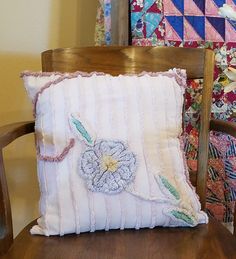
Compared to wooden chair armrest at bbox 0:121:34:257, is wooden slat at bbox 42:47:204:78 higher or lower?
higher

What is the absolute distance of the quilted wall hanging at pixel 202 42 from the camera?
115cm

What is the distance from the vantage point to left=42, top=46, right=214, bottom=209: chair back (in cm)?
106

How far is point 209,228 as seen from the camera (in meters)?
0.90

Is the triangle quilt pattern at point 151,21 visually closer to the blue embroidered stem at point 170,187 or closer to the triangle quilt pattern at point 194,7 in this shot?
the triangle quilt pattern at point 194,7

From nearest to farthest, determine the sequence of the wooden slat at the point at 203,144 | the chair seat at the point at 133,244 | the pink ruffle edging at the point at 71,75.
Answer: the chair seat at the point at 133,244 → the pink ruffle edging at the point at 71,75 → the wooden slat at the point at 203,144

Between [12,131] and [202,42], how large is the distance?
0.62m

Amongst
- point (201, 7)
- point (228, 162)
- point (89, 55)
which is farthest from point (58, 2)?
point (228, 162)

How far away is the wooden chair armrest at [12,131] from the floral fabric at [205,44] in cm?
41

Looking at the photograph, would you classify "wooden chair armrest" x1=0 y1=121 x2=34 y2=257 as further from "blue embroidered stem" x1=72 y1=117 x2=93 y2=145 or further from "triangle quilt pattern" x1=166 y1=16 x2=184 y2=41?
"triangle quilt pattern" x1=166 y1=16 x2=184 y2=41

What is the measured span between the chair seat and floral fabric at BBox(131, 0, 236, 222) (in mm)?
325

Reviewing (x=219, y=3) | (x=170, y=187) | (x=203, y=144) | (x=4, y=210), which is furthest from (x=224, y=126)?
(x=4, y=210)

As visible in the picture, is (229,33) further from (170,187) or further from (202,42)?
(170,187)

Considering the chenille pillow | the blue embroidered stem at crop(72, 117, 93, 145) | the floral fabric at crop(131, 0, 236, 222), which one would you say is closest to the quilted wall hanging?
the floral fabric at crop(131, 0, 236, 222)

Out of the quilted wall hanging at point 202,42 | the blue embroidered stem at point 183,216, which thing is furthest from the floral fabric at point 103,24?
the blue embroidered stem at point 183,216
